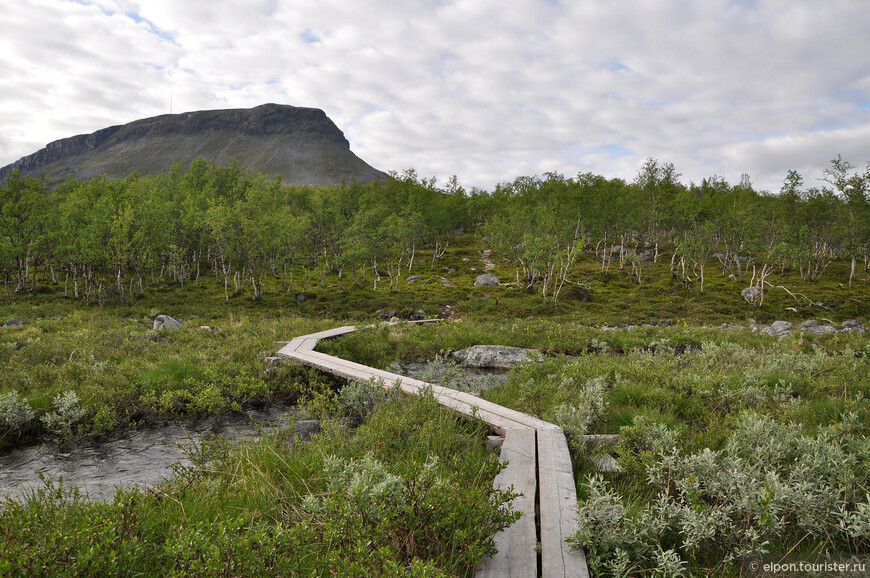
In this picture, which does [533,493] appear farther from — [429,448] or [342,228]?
[342,228]

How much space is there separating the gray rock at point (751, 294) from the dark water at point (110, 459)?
47082 millimetres

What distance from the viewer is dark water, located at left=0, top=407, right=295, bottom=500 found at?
6984mm

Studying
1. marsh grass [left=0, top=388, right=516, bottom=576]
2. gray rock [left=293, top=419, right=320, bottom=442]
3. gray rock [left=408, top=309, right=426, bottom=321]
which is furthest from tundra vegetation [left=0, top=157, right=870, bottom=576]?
gray rock [left=408, top=309, right=426, bottom=321]

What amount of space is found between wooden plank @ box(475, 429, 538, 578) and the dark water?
4.21 metres

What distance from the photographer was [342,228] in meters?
62.7

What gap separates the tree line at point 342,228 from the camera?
135 feet

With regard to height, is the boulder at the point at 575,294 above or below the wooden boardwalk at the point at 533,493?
below

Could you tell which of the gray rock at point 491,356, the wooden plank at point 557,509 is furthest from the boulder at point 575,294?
the wooden plank at point 557,509

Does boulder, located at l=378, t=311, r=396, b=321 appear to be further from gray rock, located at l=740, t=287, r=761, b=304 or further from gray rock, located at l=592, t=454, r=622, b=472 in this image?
gray rock, located at l=740, t=287, r=761, b=304

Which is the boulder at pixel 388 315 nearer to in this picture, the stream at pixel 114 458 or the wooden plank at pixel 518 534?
the stream at pixel 114 458

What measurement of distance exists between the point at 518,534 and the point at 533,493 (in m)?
0.80

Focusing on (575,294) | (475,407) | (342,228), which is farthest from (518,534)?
(342,228)

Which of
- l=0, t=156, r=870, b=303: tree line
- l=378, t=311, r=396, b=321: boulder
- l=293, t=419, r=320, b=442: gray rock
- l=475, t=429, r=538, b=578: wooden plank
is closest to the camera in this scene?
l=475, t=429, r=538, b=578: wooden plank

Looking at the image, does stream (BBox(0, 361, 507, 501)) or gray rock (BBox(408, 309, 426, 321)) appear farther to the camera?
gray rock (BBox(408, 309, 426, 321))
